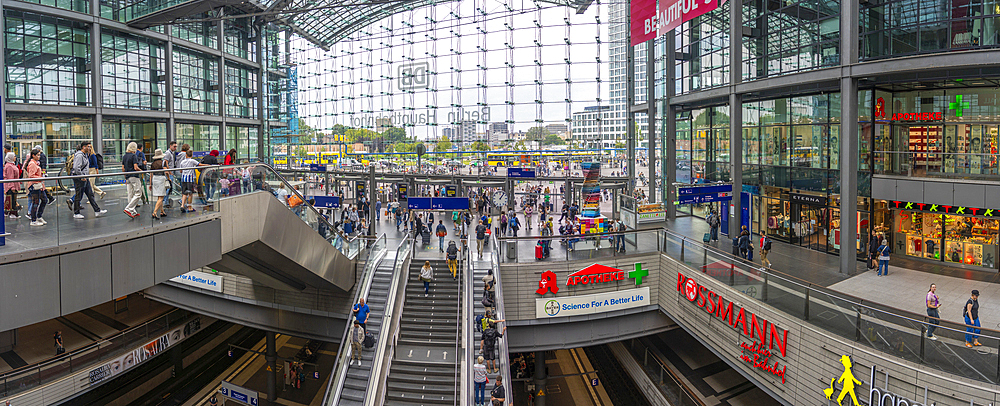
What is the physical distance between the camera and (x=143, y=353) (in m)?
18.4

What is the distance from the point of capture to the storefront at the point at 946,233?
1520 centimetres

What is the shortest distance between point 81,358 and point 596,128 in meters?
26.5

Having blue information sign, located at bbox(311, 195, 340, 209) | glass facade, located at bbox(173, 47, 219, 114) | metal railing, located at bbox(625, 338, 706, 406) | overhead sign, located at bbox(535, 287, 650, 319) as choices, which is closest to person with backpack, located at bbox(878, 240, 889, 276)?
metal railing, located at bbox(625, 338, 706, 406)

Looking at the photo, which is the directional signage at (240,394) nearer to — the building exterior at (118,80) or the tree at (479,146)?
the building exterior at (118,80)

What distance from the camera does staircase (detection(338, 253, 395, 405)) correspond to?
1084 cm

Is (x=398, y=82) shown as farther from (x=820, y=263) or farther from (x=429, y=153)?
(x=820, y=263)

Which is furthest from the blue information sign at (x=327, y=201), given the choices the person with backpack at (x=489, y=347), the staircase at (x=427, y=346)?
the person with backpack at (x=489, y=347)

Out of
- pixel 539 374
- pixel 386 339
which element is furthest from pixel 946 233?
pixel 386 339

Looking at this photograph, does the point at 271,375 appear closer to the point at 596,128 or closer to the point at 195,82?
the point at 195,82

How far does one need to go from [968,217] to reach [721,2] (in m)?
10.5

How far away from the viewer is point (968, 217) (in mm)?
15617

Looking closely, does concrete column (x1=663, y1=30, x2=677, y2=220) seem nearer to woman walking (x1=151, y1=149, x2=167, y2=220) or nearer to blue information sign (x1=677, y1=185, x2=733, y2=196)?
blue information sign (x1=677, y1=185, x2=733, y2=196)

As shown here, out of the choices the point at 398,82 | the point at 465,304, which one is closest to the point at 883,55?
the point at 465,304

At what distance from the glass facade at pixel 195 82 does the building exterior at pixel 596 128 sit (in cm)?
2298
